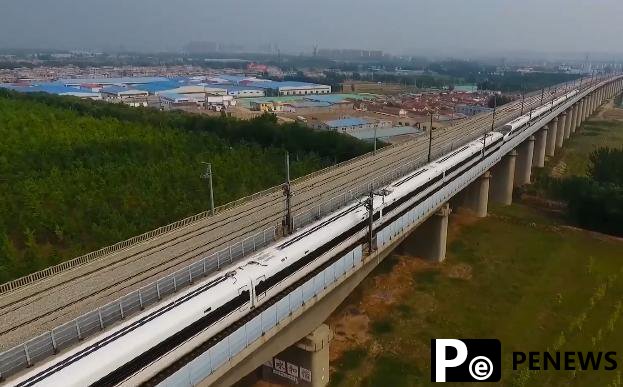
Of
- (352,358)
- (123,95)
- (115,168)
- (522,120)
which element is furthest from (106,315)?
(123,95)

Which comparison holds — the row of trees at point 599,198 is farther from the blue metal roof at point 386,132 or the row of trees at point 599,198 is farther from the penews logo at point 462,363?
the blue metal roof at point 386,132

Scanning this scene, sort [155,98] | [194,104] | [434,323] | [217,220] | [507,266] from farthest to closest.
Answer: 1. [155,98]
2. [194,104]
3. [507,266]
4. [434,323]
5. [217,220]

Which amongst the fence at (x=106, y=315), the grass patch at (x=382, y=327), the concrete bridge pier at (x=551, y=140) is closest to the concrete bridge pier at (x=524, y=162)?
the concrete bridge pier at (x=551, y=140)

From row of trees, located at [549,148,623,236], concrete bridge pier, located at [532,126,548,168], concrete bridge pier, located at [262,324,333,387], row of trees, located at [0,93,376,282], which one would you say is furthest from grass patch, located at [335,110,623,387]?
concrete bridge pier, located at [532,126,548,168]

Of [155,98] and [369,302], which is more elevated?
[155,98]

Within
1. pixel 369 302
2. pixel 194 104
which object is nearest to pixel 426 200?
pixel 369 302

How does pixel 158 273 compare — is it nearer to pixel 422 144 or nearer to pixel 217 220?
pixel 217 220
